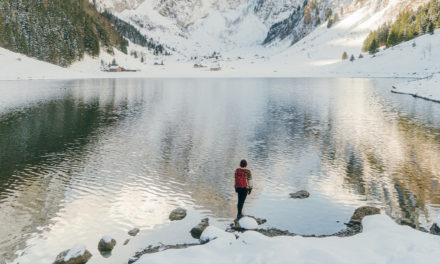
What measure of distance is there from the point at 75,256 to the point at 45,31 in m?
151

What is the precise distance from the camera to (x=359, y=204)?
1758cm

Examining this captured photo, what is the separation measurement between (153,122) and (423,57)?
106579 mm

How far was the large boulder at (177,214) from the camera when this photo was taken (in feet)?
52.5

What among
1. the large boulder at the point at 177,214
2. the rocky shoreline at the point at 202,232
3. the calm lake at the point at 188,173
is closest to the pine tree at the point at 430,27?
the calm lake at the point at 188,173

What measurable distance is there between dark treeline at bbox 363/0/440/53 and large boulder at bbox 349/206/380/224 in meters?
134

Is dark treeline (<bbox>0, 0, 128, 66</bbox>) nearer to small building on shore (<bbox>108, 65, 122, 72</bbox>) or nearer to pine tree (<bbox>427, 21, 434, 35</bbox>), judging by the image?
small building on shore (<bbox>108, 65, 122, 72</bbox>)

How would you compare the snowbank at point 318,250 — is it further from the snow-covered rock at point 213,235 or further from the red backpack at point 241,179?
the red backpack at point 241,179

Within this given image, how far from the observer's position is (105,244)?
13.5 meters

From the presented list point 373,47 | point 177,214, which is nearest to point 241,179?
point 177,214

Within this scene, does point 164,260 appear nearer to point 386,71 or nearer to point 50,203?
point 50,203

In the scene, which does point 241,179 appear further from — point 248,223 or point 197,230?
point 197,230

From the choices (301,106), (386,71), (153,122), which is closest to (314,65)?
(386,71)

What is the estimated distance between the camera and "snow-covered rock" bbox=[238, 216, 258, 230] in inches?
582

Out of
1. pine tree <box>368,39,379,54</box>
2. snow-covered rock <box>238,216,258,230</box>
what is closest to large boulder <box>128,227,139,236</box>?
snow-covered rock <box>238,216,258,230</box>
